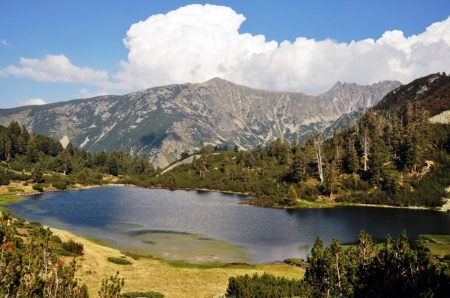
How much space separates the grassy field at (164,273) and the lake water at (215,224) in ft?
22.1

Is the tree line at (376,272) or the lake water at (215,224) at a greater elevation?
the tree line at (376,272)

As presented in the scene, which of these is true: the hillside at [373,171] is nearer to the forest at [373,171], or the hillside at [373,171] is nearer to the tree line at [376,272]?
the forest at [373,171]

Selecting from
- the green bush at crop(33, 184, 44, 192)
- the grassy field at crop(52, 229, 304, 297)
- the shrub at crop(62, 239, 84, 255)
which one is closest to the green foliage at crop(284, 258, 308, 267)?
the grassy field at crop(52, 229, 304, 297)

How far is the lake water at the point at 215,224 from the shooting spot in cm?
7244

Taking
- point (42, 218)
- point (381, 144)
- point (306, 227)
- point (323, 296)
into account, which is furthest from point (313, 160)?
point (323, 296)

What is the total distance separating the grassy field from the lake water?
6738mm

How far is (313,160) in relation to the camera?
173m

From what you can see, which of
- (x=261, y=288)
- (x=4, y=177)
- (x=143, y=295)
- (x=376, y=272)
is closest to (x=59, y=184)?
(x=4, y=177)

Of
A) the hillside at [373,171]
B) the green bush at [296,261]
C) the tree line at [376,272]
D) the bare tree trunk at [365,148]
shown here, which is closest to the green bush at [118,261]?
the green bush at [296,261]

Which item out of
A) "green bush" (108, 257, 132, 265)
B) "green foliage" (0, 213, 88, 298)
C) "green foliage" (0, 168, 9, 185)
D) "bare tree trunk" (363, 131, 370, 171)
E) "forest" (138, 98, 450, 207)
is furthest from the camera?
"bare tree trunk" (363, 131, 370, 171)

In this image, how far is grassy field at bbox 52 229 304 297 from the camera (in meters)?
43.2

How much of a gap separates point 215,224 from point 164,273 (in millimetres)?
50764

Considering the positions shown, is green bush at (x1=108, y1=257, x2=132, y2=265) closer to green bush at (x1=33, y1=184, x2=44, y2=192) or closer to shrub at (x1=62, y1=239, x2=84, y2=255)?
shrub at (x1=62, y1=239, x2=84, y2=255)

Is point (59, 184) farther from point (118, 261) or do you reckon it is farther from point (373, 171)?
point (373, 171)
